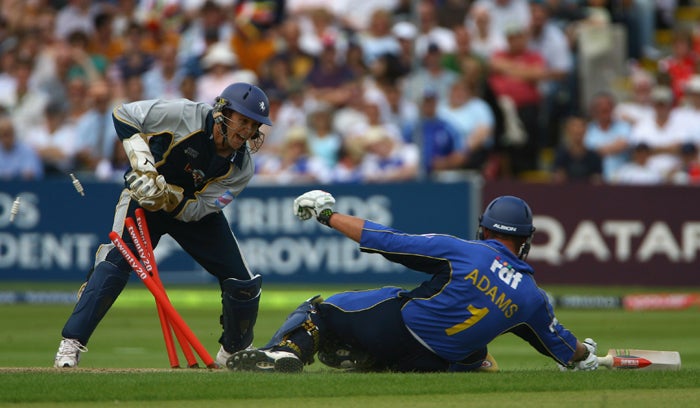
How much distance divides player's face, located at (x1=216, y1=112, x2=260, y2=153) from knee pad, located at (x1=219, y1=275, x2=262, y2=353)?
108 cm

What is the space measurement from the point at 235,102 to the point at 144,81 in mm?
11510

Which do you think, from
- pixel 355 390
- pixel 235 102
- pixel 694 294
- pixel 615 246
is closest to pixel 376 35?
pixel 615 246

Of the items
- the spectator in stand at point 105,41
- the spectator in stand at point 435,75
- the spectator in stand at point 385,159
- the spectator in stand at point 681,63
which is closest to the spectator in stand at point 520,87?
the spectator in stand at point 435,75

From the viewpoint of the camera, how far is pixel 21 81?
66.5ft

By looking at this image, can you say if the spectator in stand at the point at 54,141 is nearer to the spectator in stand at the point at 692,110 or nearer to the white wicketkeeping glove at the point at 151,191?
the spectator in stand at the point at 692,110

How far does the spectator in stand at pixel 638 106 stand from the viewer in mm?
18906

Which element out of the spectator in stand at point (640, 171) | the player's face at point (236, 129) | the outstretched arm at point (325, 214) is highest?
the player's face at point (236, 129)

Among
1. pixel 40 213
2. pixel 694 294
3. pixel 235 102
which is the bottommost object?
pixel 694 294

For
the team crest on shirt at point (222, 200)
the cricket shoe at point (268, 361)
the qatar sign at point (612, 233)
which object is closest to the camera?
the cricket shoe at point (268, 361)

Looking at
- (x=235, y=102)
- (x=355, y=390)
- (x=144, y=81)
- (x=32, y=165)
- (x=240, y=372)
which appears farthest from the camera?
(x=144, y=81)

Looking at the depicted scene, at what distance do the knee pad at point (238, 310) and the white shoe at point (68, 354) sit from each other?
1.19 meters

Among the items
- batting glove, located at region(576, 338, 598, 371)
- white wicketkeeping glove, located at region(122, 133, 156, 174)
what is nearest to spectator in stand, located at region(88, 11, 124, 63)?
white wicketkeeping glove, located at region(122, 133, 156, 174)

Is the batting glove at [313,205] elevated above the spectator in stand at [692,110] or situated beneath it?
situated beneath

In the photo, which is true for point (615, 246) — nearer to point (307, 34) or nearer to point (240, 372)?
point (307, 34)
